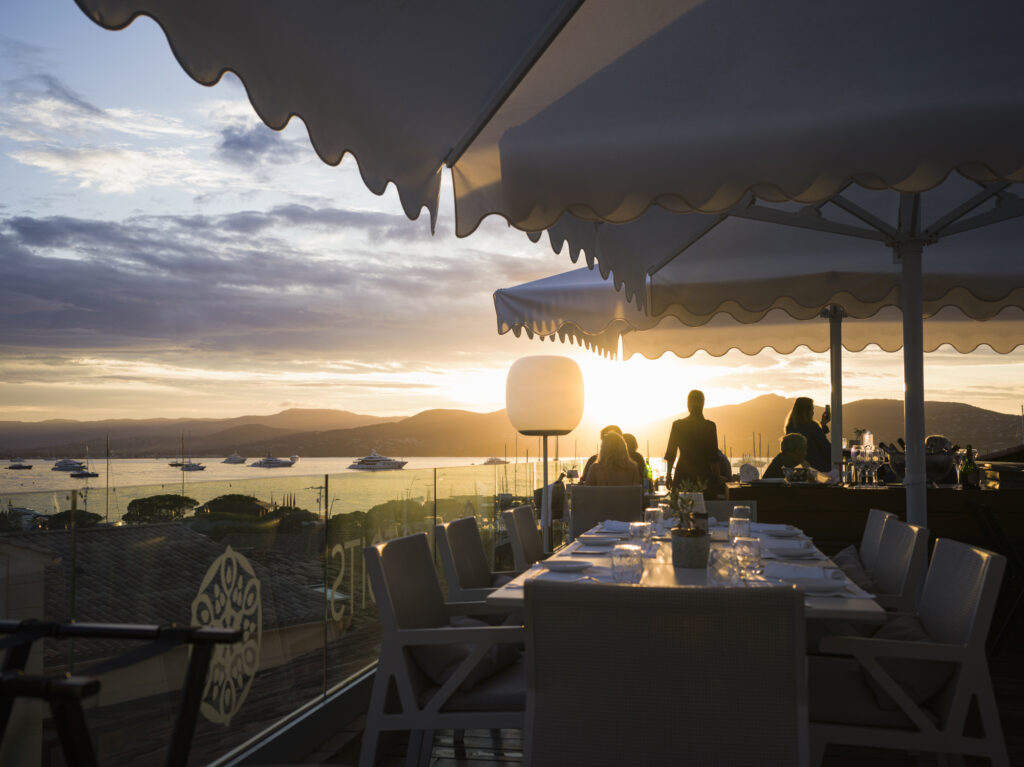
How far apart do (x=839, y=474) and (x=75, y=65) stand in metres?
5.43

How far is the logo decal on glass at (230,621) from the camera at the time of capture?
278cm

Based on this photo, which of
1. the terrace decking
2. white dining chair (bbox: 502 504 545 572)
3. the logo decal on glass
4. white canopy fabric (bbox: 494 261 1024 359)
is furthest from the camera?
white canopy fabric (bbox: 494 261 1024 359)

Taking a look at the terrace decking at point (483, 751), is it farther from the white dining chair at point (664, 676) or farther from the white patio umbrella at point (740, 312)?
the white patio umbrella at point (740, 312)

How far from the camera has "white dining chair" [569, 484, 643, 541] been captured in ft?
18.1

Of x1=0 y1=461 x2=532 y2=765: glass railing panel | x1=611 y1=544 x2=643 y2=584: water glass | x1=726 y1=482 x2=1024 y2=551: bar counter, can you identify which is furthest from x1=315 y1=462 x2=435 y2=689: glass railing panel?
x1=726 y1=482 x2=1024 y2=551: bar counter

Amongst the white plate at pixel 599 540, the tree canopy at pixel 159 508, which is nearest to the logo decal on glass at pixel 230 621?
the tree canopy at pixel 159 508

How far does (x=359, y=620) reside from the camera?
161 inches

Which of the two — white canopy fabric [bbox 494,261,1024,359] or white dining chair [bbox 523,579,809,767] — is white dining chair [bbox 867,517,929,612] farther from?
white canopy fabric [bbox 494,261,1024,359]

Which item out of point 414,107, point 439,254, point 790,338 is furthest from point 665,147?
point 439,254

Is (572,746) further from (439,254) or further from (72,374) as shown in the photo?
(72,374)

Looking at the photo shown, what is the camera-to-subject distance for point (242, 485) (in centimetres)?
306

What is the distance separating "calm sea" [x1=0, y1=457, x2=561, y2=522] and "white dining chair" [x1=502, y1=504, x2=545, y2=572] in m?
0.68

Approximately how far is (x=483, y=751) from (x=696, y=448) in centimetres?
310

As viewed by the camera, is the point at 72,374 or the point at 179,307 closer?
the point at 72,374
